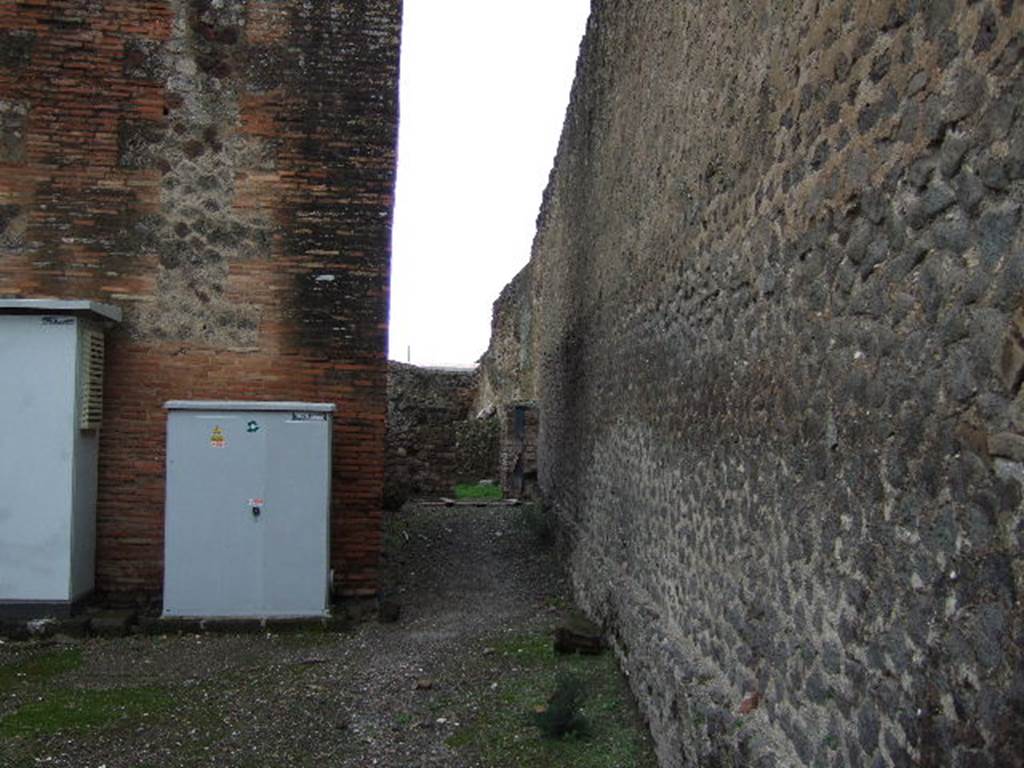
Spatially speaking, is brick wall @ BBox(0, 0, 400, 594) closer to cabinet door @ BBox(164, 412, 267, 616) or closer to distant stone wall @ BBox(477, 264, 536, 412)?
cabinet door @ BBox(164, 412, 267, 616)

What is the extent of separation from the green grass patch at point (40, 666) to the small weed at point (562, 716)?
313cm

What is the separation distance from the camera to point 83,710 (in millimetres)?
5215

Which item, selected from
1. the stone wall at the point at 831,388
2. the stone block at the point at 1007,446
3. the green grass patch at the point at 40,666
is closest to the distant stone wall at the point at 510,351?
the green grass patch at the point at 40,666

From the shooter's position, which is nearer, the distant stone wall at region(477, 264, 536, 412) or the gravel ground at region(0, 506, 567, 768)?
the gravel ground at region(0, 506, 567, 768)

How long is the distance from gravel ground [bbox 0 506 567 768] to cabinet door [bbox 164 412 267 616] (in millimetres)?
281

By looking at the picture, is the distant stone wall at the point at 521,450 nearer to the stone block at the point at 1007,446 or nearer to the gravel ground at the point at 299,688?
the gravel ground at the point at 299,688

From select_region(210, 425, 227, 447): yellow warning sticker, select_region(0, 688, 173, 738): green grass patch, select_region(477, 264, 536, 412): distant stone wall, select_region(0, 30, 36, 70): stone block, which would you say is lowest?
select_region(0, 688, 173, 738): green grass patch

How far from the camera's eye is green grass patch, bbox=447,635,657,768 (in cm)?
463

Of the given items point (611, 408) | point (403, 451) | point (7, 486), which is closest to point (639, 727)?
point (611, 408)

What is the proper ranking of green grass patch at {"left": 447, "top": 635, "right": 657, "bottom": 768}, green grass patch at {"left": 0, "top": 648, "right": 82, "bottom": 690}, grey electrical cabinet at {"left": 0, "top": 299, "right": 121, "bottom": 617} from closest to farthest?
green grass patch at {"left": 447, "top": 635, "right": 657, "bottom": 768}
green grass patch at {"left": 0, "top": 648, "right": 82, "bottom": 690}
grey electrical cabinet at {"left": 0, "top": 299, "right": 121, "bottom": 617}

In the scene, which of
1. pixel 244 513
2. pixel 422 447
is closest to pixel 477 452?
pixel 422 447

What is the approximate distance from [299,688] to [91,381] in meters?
2.95

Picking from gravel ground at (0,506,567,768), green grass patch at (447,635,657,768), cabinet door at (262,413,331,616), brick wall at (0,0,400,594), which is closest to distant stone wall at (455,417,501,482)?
gravel ground at (0,506,567,768)

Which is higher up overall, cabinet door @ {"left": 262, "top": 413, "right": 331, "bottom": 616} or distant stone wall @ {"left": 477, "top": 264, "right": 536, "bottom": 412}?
distant stone wall @ {"left": 477, "top": 264, "right": 536, "bottom": 412}
